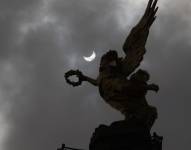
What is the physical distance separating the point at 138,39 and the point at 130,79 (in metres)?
2.16

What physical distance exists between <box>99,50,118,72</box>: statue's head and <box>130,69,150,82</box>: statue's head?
934 mm

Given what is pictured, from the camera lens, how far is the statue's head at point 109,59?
30.2 meters

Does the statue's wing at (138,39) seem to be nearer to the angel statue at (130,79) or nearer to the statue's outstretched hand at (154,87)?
the angel statue at (130,79)

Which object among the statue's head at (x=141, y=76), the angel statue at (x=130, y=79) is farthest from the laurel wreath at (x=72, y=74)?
the statue's head at (x=141, y=76)

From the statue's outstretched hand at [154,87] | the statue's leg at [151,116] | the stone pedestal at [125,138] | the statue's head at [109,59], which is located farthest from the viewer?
the statue's head at [109,59]

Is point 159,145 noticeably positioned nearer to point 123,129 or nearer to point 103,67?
point 123,129

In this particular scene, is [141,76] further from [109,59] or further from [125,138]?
[125,138]

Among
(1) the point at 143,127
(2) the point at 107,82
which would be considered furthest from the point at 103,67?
(1) the point at 143,127

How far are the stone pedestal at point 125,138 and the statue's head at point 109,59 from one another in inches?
97.2

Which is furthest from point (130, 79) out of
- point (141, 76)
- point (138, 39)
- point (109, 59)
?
point (138, 39)

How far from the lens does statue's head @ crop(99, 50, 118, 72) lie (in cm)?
3019

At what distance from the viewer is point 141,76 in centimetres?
2948

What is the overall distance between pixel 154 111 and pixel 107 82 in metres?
1.79

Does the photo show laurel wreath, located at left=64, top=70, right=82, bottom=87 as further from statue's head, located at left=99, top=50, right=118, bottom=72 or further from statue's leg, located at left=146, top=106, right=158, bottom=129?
statue's leg, located at left=146, top=106, right=158, bottom=129
